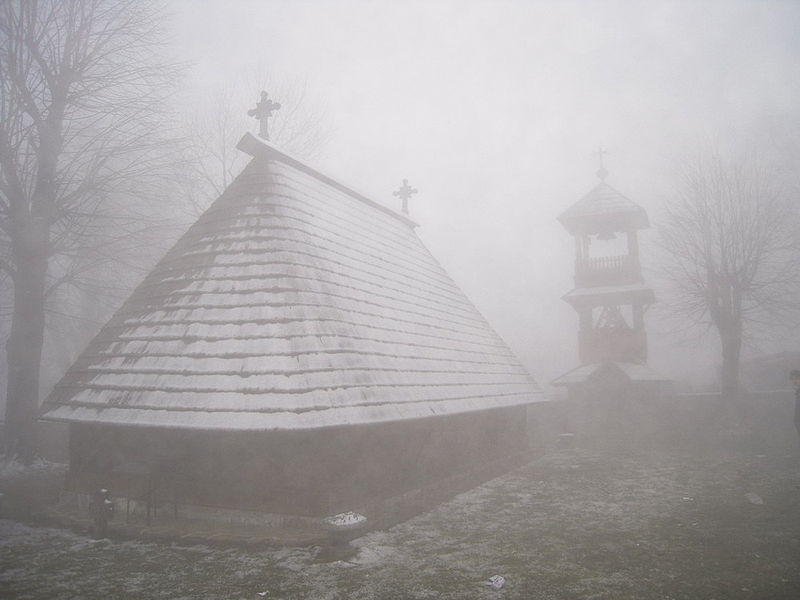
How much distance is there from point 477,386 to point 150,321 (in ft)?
21.3

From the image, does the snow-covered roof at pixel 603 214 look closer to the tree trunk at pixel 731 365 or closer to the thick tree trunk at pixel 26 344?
the tree trunk at pixel 731 365

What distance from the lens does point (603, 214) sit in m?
22.2

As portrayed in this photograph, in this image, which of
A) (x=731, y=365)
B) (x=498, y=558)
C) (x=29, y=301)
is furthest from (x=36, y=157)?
(x=731, y=365)

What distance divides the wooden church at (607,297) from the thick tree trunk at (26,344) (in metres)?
17.4

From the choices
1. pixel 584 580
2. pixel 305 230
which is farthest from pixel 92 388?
pixel 584 580

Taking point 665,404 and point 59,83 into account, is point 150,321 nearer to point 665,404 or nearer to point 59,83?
point 59,83

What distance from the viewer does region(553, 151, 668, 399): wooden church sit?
20.1 m

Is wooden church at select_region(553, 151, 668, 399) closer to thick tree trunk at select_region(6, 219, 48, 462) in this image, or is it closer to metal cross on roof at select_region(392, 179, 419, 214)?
metal cross on roof at select_region(392, 179, 419, 214)

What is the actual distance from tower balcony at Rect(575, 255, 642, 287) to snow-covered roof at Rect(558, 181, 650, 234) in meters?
1.53

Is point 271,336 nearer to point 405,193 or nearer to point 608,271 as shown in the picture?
point 405,193

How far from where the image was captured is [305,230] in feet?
29.4

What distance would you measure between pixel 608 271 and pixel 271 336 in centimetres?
1883

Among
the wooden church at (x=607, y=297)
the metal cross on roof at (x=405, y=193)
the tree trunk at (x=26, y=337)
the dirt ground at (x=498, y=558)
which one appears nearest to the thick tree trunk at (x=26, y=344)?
the tree trunk at (x=26, y=337)

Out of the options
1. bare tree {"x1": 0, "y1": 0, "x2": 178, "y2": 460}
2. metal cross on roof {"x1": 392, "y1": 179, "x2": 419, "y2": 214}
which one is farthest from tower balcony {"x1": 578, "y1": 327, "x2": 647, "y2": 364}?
bare tree {"x1": 0, "y1": 0, "x2": 178, "y2": 460}
